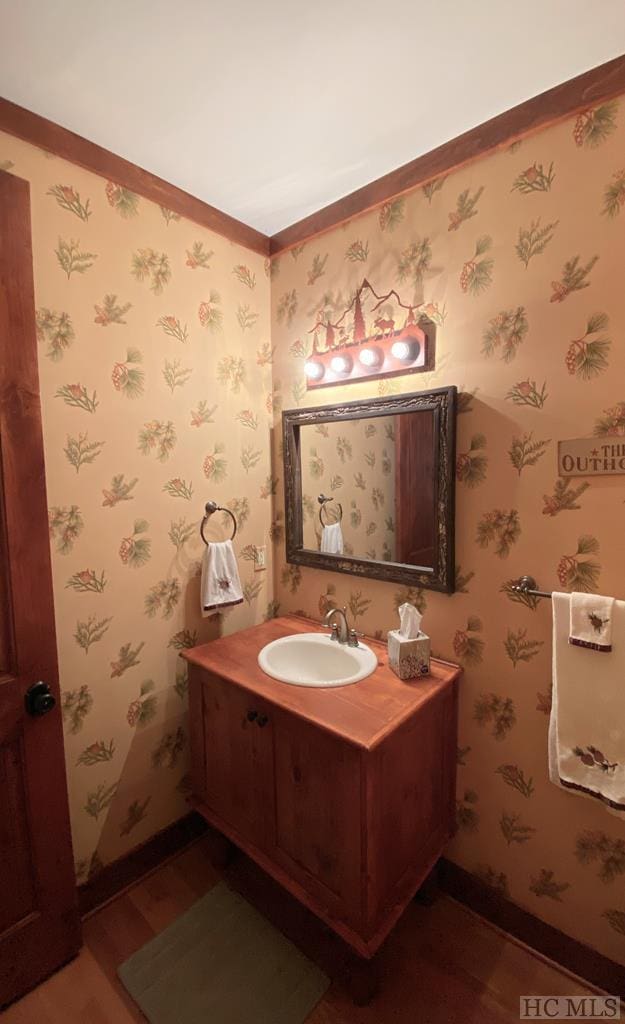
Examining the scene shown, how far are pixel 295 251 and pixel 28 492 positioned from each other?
4.66 ft

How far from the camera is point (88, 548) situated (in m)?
1.45

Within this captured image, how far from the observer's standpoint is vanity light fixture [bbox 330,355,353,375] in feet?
5.46

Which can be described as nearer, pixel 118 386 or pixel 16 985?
pixel 16 985

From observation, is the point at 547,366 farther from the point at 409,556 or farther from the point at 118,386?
the point at 118,386

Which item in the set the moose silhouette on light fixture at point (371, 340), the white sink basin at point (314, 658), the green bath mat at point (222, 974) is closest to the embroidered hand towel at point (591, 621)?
the white sink basin at point (314, 658)

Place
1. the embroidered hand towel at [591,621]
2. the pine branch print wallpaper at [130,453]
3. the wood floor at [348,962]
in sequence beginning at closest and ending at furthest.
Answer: the embroidered hand towel at [591,621] → the wood floor at [348,962] → the pine branch print wallpaper at [130,453]

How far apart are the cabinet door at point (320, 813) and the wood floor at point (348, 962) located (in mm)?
284

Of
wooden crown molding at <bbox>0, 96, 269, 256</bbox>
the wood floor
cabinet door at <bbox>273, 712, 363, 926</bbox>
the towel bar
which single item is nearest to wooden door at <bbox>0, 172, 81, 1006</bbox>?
the wood floor

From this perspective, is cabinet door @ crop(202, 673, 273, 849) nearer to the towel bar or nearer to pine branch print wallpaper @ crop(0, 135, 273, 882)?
pine branch print wallpaper @ crop(0, 135, 273, 882)

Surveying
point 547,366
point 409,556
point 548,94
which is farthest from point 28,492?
point 548,94

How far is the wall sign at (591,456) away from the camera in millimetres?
1159

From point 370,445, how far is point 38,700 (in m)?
1.32

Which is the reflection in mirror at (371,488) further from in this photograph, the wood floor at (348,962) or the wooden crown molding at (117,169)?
the wood floor at (348,962)

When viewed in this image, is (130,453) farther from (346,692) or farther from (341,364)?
(346,692)
